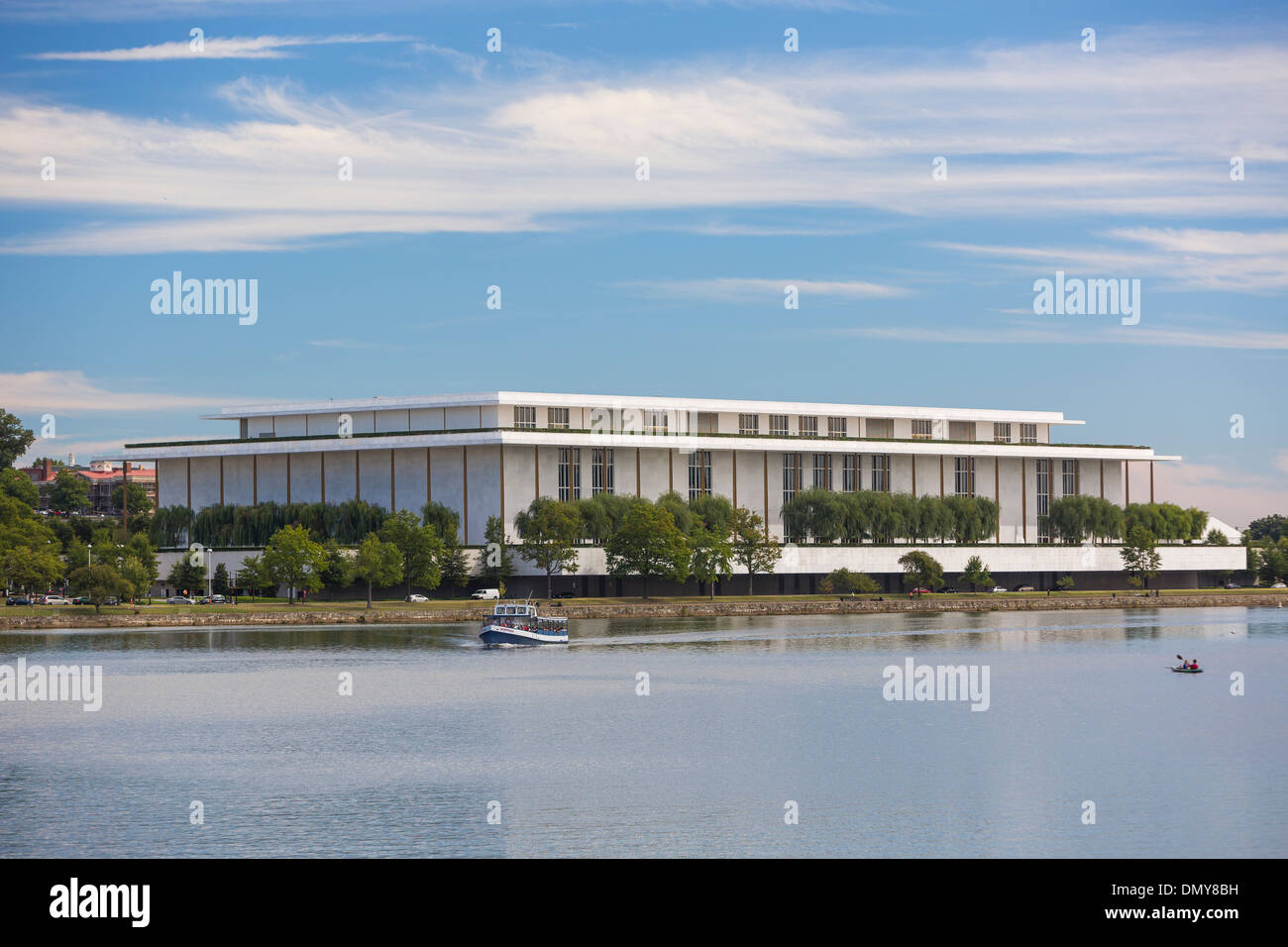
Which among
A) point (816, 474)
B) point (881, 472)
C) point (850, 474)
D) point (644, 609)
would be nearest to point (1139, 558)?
point (881, 472)

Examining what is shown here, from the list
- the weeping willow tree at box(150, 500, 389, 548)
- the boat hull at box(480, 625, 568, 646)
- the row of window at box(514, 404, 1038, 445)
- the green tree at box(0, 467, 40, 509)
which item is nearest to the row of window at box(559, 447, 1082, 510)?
the row of window at box(514, 404, 1038, 445)

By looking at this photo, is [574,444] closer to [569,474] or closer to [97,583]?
[569,474]

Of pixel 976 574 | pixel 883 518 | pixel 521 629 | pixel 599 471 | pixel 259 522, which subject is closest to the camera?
pixel 521 629

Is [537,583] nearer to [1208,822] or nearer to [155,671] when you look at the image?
[155,671]

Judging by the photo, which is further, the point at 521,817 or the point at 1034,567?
the point at 1034,567

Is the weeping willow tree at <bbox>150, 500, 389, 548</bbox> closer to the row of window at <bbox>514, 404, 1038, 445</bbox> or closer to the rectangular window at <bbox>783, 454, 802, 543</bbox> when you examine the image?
the row of window at <bbox>514, 404, 1038, 445</bbox>
